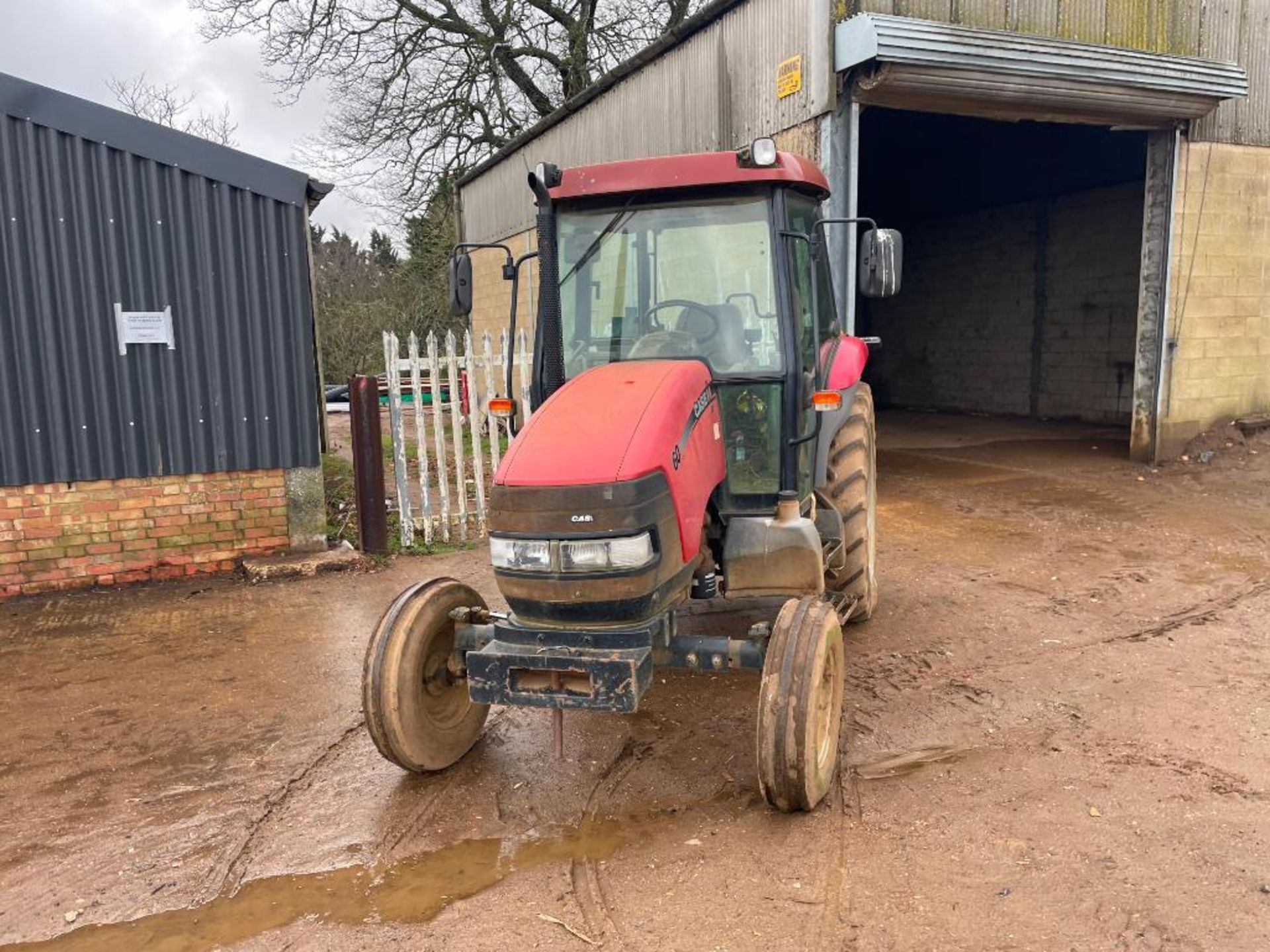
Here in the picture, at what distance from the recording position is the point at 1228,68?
934cm

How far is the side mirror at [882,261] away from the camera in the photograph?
14.2 feet

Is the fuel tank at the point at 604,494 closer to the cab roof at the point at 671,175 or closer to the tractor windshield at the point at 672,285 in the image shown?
the tractor windshield at the point at 672,285

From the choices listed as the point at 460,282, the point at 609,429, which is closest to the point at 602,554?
the point at 609,429

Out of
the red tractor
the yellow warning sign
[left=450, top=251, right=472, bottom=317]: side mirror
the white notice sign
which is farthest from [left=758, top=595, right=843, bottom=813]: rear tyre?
the yellow warning sign

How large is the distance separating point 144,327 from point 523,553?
192 inches

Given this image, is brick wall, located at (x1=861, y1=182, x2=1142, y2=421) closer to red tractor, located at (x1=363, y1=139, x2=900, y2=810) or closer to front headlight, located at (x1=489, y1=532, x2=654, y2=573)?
red tractor, located at (x1=363, y1=139, x2=900, y2=810)

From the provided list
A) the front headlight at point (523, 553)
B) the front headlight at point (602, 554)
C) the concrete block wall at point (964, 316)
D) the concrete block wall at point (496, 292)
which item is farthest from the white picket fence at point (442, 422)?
the concrete block wall at point (964, 316)

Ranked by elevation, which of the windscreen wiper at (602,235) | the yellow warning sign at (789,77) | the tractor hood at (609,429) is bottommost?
the tractor hood at (609,429)

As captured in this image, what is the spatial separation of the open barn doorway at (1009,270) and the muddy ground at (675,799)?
7.36m

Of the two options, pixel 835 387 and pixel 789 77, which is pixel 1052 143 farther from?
pixel 835 387

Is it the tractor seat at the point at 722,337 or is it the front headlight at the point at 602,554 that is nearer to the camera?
the front headlight at the point at 602,554

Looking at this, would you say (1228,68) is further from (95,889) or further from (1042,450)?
(95,889)

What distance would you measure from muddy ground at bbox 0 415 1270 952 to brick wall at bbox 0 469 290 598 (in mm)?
643

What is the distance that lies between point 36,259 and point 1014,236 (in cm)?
1358
